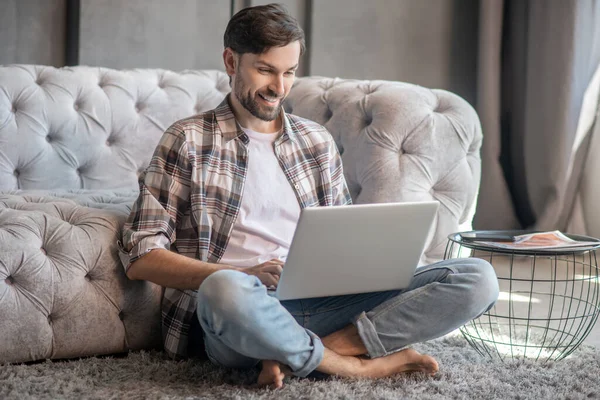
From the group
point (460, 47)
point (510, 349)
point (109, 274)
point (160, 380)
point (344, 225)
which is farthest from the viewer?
point (460, 47)

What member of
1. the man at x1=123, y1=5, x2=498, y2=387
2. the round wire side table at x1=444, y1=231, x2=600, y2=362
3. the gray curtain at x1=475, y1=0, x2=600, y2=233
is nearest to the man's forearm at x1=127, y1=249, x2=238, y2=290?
the man at x1=123, y1=5, x2=498, y2=387

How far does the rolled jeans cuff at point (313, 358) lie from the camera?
61.5 inches

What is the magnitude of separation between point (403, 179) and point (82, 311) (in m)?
0.99

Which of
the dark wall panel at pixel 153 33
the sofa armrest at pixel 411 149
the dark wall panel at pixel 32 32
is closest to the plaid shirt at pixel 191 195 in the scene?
the sofa armrest at pixel 411 149

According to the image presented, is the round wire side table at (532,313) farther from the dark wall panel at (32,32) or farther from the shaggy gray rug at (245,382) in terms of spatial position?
the dark wall panel at (32,32)

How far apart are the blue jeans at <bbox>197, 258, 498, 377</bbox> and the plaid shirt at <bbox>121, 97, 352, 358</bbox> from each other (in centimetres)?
17

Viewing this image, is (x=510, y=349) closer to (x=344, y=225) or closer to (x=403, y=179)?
(x=403, y=179)

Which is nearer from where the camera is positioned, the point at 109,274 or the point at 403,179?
the point at 109,274

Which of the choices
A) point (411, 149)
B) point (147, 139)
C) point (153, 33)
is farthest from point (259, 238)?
point (153, 33)

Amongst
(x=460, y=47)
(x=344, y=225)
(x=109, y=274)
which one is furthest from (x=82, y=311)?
(x=460, y=47)

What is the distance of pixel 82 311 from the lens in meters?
1.73

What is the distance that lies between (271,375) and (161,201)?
43 cm

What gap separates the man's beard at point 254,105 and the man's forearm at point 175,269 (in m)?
0.37

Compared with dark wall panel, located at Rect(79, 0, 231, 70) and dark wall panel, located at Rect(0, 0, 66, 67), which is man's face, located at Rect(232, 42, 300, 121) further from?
dark wall panel, located at Rect(0, 0, 66, 67)
